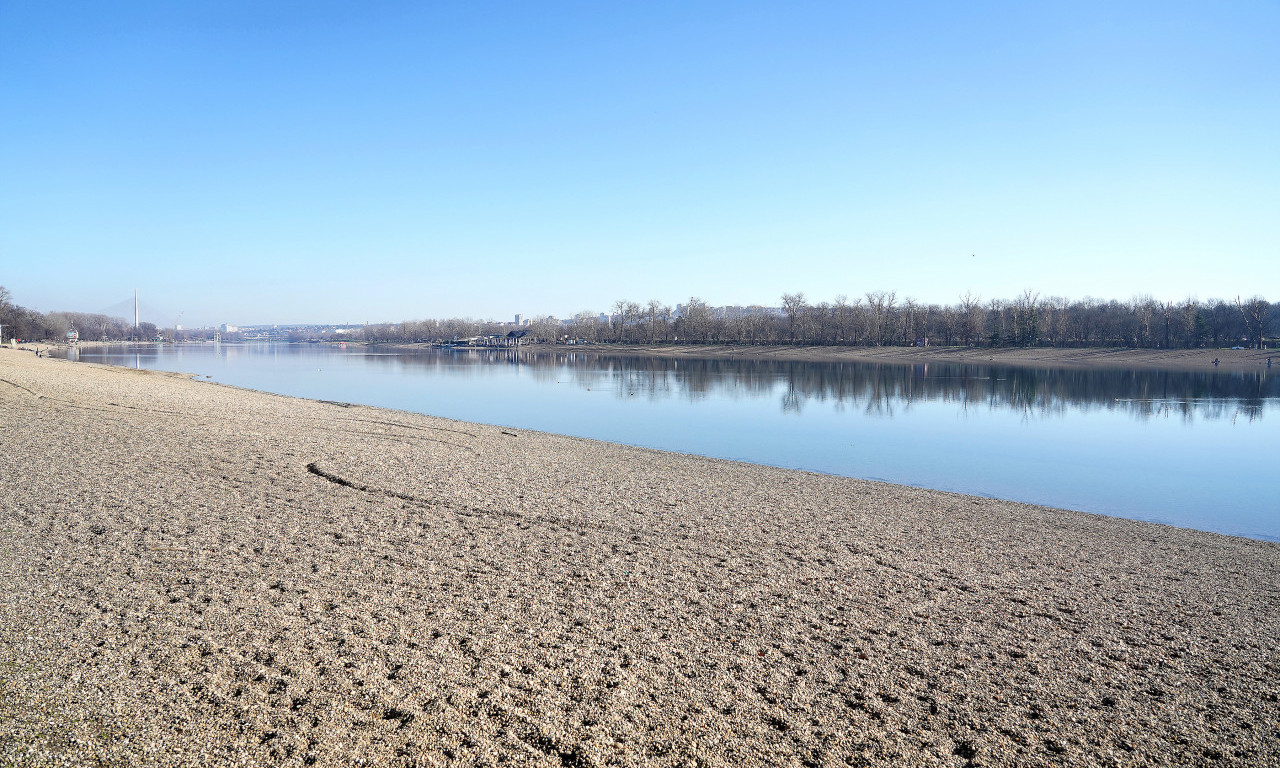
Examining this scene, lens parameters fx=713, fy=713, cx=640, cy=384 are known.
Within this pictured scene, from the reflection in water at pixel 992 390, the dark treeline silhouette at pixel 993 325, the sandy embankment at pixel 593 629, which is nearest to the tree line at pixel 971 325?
the dark treeline silhouette at pixel 993 325

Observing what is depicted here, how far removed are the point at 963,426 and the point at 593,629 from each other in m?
21.9

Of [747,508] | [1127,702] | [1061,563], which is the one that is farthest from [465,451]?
[1127,702]

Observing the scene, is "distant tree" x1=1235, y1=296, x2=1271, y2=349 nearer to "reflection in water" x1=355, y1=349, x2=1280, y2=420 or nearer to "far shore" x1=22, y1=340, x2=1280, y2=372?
"far shore" x1=22, y1=340, x2=1280, y2=372

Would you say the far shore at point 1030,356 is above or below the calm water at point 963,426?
above

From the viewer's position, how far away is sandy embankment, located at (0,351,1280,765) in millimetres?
3789

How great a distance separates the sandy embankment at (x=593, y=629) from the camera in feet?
12.4

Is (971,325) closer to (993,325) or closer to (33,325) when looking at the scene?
(993,325)

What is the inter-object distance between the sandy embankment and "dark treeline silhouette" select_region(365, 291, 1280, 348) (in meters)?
88.9

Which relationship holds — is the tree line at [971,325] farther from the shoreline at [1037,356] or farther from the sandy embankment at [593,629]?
the sandy embankment at [593,629]

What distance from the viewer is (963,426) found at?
2403 cm

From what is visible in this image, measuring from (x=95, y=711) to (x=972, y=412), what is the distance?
29.4 m

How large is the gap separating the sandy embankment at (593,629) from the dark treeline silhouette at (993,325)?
88.9m

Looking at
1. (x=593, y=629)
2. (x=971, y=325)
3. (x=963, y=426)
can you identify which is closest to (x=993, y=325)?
(x=971, y=325)

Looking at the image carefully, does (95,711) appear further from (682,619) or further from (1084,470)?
(1084,470)
